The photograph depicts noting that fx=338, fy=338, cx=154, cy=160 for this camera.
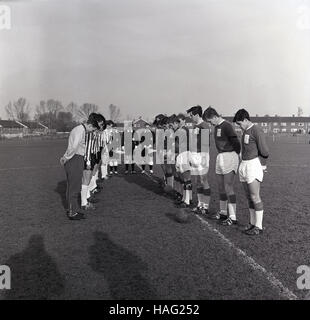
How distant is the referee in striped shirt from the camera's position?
684 centimetres

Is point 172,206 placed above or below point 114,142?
below

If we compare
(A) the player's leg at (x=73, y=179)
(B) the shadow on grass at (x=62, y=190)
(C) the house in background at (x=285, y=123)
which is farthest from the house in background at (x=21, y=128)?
(A) the player's leg at (x=73, y=179)

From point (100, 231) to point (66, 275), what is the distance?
1.96 metres

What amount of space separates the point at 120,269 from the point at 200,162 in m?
3.66

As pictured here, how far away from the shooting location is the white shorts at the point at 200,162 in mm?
7617

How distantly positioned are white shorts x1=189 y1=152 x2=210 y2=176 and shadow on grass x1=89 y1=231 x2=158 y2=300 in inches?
108

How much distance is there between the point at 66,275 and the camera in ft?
14.6

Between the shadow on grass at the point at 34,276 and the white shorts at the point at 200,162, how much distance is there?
374 centimetres

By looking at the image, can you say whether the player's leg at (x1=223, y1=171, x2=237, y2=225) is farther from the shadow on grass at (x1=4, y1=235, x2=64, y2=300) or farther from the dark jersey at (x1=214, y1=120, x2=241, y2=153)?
the shadow on grass at (x1=4, y1=235, x2=64, y2=300)

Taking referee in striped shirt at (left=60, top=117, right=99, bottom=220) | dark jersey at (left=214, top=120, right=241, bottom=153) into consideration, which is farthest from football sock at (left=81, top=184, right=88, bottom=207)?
dark jersey at (left=214, top=120, right=241, bottom=153)
